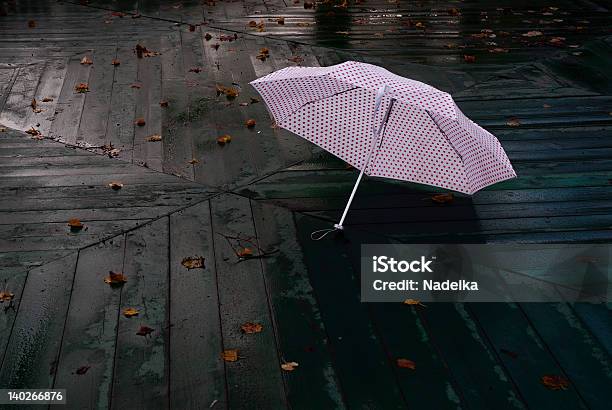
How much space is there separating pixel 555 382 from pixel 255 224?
169cm

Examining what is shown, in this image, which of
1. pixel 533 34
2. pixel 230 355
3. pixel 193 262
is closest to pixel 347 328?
pixel 230 355

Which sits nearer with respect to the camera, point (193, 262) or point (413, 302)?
point (413, 302)

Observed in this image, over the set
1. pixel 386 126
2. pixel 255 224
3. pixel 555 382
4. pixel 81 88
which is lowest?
pixel 555 382

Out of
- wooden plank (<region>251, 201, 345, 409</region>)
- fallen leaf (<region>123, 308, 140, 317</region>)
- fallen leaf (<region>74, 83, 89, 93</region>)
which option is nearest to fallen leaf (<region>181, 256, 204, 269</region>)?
wooden plank (<region>251, 201, 345, 409</region>)

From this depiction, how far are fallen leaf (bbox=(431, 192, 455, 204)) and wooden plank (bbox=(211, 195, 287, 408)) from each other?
102cm

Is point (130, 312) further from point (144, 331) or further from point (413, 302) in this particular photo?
point (413, 302)

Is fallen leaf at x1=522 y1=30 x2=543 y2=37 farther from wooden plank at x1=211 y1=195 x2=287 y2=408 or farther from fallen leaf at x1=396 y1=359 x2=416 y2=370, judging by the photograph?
fallen leaf at x1=396 y1=359 x2=416 y2=370

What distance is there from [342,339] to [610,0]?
6.62m

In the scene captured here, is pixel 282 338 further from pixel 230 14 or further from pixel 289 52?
pixel 230 14

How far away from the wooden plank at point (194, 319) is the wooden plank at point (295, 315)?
253 millimetres

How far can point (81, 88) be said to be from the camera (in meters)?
5.98

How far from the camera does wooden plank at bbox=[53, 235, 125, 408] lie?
121 inches

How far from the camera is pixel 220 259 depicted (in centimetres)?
391

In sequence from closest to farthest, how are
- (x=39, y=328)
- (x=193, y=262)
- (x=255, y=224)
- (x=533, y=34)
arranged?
(x=39, y=328) → (x=193, y=262) → (x=255, y=224) → (x=533, y=34)
